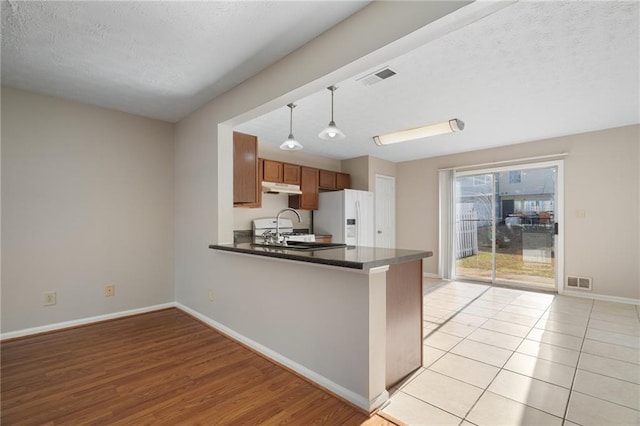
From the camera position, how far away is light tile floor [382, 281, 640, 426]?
175cm

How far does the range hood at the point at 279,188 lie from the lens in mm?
4238

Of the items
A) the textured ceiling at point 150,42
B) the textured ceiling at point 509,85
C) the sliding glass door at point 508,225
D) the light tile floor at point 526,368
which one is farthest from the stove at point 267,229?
the sliding glass door at point 508,225

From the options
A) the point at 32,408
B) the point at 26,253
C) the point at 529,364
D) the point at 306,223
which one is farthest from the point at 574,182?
the point at 26,253

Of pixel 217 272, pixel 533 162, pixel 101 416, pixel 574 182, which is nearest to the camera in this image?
pixel 101 416

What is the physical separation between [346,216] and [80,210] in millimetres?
3544

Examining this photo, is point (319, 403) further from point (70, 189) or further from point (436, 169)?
point (436, 169)

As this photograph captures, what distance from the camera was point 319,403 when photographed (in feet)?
6.03

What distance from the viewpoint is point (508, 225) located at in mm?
5094

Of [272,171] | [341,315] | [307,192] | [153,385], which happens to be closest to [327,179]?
[307,192]

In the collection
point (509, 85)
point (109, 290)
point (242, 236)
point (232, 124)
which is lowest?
point (109, 290)

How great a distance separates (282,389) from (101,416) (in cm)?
106

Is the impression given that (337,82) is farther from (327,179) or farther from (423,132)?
(327,179)

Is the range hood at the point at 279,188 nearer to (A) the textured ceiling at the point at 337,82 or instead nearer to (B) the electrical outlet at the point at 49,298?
(A) the textured ceiling at the point at 337,82

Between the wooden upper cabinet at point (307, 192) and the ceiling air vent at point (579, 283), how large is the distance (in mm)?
4076
